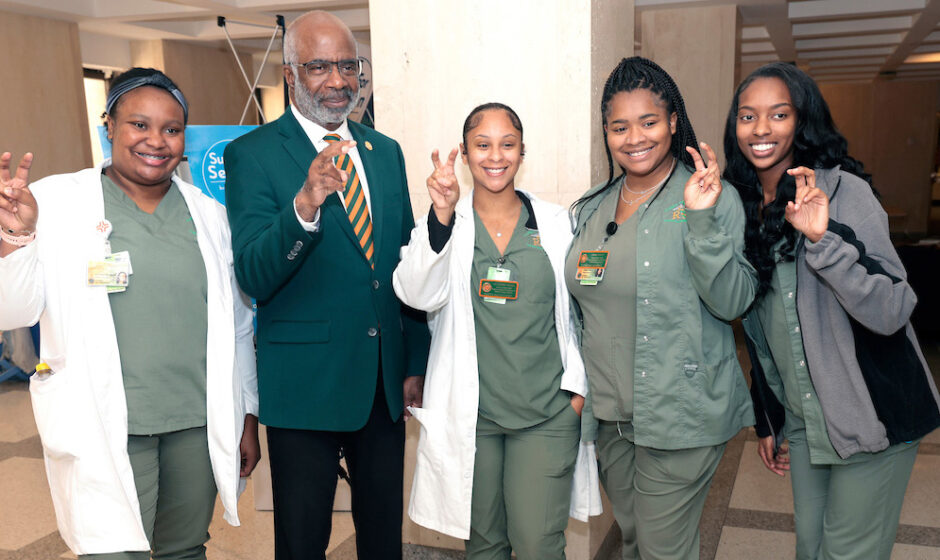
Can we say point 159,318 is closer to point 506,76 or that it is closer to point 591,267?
point 591,267

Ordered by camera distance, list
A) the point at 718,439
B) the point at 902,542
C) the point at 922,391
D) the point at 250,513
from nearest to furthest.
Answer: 1. the point at 922,391
2. the point at 718,439
3. the point at 902,542
4. the point at 250,513

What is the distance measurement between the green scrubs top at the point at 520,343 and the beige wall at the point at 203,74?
1117cm

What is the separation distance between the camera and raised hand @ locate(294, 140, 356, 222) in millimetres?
1788

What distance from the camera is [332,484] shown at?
213 cm

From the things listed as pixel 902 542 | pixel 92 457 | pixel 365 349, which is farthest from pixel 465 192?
pixel 902 542

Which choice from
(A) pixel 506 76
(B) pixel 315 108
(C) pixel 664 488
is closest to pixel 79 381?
(B) pixel 315 108

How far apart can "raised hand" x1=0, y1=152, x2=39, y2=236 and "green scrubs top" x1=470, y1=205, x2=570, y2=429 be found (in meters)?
1.18

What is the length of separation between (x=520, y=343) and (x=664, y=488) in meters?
0.57

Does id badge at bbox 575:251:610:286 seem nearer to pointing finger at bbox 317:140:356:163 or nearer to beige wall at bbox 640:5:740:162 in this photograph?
pointing finger at bbox 317:140:356:163

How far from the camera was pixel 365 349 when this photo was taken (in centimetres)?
209

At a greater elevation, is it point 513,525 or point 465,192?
point 465,192

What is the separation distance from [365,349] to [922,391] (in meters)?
1.48

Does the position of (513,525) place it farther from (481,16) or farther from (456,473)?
(481,16)

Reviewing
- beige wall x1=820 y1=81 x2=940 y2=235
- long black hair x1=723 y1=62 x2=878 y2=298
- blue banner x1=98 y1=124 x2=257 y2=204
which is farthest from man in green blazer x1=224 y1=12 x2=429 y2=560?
beige wall x1=820 y1=81 x2=940 y2=235
